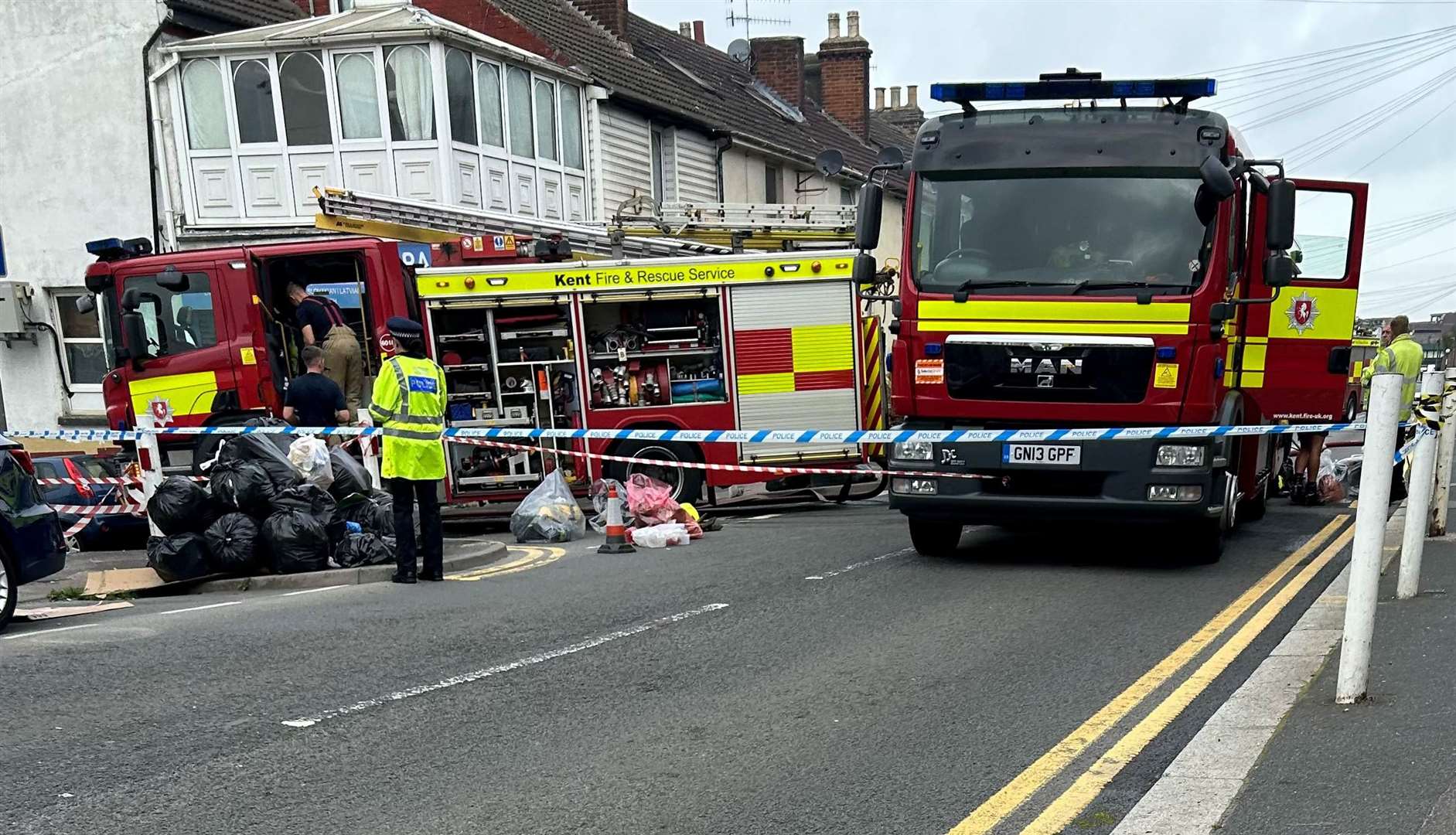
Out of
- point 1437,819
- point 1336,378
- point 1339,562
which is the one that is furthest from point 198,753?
point 1336,378

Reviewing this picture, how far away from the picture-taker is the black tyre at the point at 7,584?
6.79m

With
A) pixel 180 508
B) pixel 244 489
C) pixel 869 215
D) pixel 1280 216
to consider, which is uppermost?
pixel 869 215

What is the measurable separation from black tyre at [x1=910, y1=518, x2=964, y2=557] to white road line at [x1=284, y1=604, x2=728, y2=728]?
2.15 m

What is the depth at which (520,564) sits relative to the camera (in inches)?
375

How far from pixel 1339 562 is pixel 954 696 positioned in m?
4.69

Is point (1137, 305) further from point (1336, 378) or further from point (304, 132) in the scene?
point (304, 132)

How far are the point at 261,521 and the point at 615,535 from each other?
2.83m

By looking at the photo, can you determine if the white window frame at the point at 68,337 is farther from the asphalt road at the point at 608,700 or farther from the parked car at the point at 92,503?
the asphalt road at the point at 608,700

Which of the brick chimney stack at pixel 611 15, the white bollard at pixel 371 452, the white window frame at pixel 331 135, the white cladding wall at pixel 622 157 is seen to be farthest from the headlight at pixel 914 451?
the brick chimney stack at pixel 611 15

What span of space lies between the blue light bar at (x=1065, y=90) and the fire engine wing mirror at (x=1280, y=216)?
0.85m

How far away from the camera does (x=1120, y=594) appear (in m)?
7.31

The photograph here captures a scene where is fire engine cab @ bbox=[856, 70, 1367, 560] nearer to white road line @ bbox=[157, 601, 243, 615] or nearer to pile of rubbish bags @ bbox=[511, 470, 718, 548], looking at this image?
pile of rubbish bags @ bbox=[511, 470, 718, 548]

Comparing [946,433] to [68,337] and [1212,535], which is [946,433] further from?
[68,337]

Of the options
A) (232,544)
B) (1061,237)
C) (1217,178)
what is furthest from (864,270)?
(232,544)
